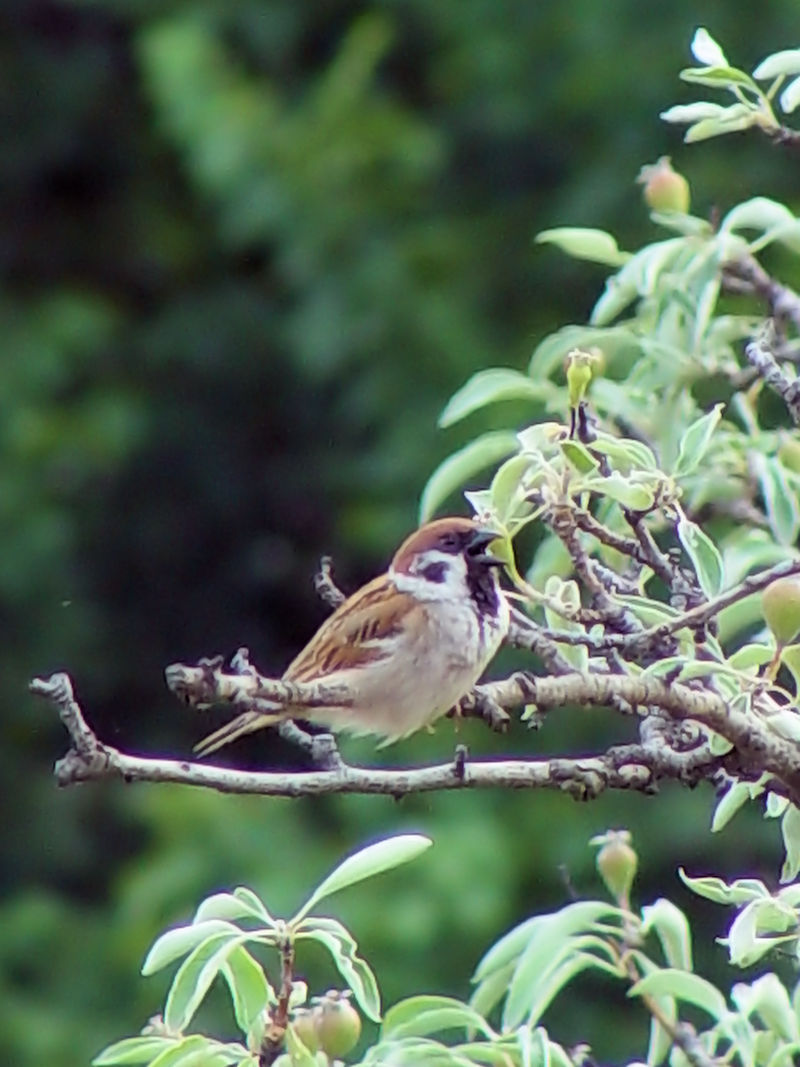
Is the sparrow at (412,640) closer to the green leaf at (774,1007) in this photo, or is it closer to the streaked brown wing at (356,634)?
the streaked brown wing at (356,634)

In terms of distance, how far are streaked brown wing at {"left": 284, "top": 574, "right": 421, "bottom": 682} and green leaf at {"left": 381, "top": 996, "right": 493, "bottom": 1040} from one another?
642 mm

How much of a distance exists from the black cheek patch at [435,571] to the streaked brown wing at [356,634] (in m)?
0.03

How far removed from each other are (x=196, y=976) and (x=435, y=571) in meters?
0.87

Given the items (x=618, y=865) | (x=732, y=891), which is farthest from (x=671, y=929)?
(x=732, y=891)

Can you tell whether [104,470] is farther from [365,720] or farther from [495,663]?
[365,720]

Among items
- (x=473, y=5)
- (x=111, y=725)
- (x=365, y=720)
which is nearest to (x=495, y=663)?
(x=111, y=725)

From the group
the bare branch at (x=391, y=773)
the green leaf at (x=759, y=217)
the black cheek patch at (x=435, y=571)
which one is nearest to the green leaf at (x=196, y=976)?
the bare branch at (x=391, y=773)

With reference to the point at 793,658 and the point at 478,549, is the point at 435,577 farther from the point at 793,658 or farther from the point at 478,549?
the point at 793,658

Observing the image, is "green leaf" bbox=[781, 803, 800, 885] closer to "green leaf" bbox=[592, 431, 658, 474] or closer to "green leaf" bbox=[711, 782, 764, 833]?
"green leaf" bbox=[711, 782, 764, 833]

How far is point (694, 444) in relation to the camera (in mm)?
1513

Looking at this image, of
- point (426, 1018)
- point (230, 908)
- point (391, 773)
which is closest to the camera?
point (391, 773)

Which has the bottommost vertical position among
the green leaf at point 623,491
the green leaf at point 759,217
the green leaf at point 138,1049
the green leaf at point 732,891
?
the green leaf at point 138,1049

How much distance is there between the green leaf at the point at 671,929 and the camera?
1.55 m

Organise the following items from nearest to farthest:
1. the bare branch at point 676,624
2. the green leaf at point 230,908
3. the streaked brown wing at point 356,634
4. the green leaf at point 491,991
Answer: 1. the bare branch at point 676,624
2. the green leaf at point 230,908
3. the green leaf at point 491,991
4. the streaked brown wing at point 356,634
